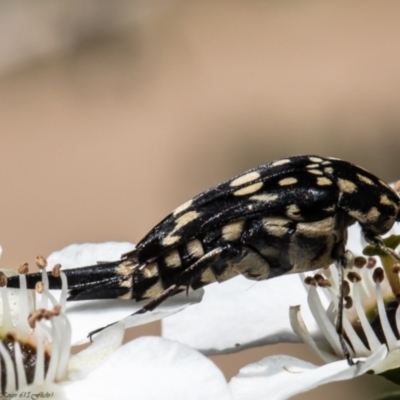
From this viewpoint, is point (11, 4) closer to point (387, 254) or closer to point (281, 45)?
point (281, 45)

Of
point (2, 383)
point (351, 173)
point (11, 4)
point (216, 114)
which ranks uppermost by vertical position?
point (11, 4)

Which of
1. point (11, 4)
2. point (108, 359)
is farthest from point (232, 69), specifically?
point (108, 359)

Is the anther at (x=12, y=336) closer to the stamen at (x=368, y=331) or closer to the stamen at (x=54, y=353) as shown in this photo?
the stamen at (x=54, y=353)

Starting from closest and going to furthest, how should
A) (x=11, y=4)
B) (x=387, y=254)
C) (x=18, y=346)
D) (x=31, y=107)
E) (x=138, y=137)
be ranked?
(x=18, y=346) → (x=387, y=254) → (x=138, y=137) → (x=31, y=107) → (x=11, y=4)

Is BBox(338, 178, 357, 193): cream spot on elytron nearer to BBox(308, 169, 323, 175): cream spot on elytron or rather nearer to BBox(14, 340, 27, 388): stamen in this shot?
BBox(308, 169, 323, 175): cream spot on elytron

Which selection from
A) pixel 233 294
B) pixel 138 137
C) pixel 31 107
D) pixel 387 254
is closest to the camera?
pixel 387 254

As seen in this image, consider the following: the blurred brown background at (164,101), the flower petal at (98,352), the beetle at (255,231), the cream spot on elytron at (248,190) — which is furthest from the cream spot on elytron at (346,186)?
the blurred brown background at (164,101)
